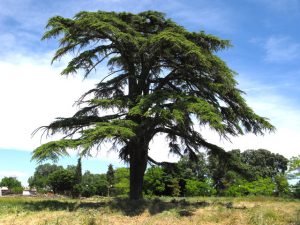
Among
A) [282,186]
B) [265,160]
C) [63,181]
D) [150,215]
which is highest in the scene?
[265,160]

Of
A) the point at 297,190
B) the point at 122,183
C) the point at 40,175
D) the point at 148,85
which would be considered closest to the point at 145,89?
the point at 148,85

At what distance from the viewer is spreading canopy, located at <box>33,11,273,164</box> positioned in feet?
60.7

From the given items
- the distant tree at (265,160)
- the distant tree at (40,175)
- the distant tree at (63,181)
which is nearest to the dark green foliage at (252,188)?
the distant tree at (265,160)

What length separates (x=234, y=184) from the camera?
50.2 metres

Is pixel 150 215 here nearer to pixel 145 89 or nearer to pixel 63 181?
pixel 145 89

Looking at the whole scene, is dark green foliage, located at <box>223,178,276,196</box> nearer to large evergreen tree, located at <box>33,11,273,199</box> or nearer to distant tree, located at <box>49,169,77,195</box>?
large evergreen tree, located at <box>33,11,273,199</box>

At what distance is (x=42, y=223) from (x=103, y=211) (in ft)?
10.4

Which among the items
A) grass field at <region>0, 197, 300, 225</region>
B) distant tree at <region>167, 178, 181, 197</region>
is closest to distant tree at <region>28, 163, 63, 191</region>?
distant tree at <region>167, 178, 181, 197</region>

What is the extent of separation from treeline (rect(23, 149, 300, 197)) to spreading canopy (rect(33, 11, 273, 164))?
166 cm

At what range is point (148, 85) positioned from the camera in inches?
928

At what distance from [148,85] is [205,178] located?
124 feet

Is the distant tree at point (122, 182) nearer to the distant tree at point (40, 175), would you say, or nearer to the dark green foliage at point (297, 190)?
the dark green foliage at point (297, 190)

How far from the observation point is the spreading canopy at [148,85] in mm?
18500

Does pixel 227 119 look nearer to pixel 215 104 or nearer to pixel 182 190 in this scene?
pixel 215 104
